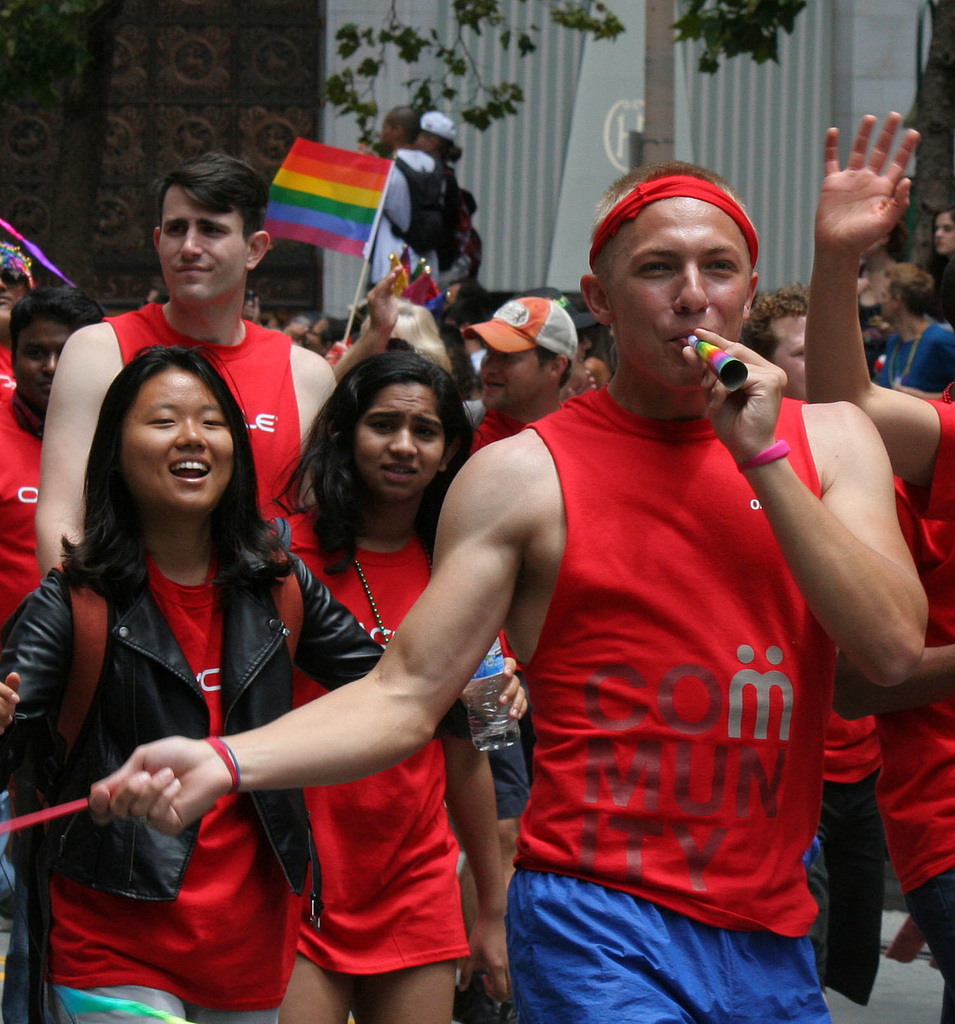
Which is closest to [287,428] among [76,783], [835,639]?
[76,783]

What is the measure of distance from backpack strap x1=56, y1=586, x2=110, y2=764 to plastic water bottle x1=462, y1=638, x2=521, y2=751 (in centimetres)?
109

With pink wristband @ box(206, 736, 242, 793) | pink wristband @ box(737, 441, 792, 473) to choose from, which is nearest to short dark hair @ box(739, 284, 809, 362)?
pink wristband @ box(737, 441, 792, 473)

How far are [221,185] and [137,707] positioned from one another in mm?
2214

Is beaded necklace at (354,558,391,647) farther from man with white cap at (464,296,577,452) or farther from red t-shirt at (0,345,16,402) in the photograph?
red t-shirt at (0,345,16,402)

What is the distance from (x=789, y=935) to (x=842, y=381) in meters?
1.17

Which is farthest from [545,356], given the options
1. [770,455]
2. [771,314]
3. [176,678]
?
[770,455]

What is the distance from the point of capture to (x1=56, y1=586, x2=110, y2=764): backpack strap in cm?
343

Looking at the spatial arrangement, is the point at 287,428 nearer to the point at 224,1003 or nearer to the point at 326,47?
the point at 224,1003

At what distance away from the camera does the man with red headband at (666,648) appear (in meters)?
2.75

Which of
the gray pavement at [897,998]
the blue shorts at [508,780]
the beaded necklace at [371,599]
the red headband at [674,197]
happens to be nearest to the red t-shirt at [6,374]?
the gray pavement at [897,998]

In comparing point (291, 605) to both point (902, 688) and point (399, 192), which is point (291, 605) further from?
point (399, 192)

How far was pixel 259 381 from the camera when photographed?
16.6 ft

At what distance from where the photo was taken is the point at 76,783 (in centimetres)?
344

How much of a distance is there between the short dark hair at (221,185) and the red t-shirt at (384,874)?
1653 millimetres
